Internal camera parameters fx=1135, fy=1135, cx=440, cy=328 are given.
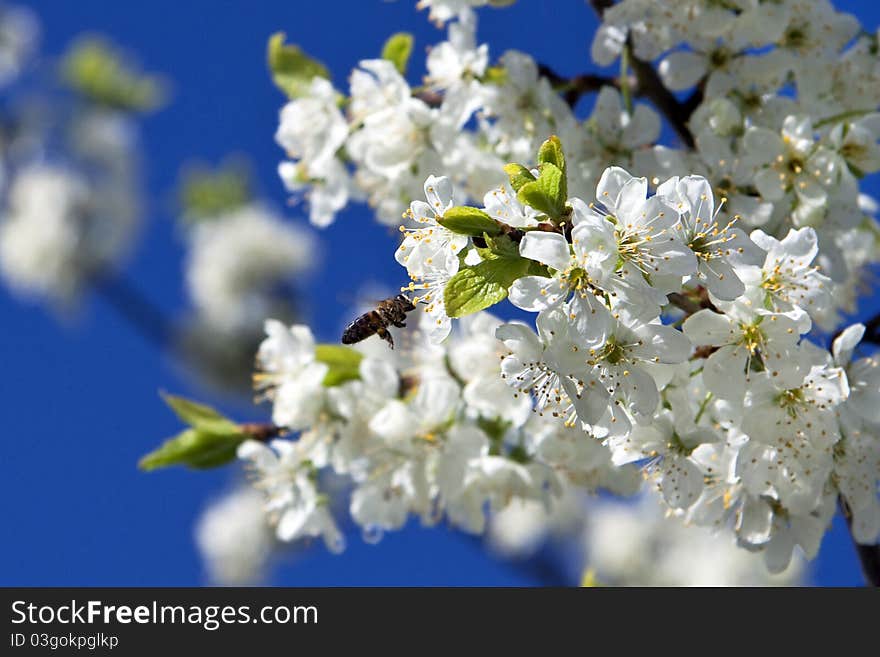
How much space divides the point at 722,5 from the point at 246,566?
8943 mm

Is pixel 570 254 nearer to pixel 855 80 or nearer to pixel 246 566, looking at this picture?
pixel 855 80

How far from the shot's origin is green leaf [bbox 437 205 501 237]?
1.70 m

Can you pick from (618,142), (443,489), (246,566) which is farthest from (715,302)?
(246,566)

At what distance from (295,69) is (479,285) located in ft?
4.79

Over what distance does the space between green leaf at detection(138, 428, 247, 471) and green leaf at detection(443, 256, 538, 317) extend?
1.23 metres

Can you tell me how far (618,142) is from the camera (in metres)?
2.63

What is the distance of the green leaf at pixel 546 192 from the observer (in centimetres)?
170

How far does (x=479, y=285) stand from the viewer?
1729 mm

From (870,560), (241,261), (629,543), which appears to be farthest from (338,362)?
(241,261)

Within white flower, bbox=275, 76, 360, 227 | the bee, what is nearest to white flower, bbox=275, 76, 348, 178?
white flower, bbox=275, 76, 360, 227

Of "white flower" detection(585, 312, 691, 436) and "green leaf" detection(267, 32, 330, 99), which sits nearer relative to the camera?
"white flower" detection(585, 312, 691, 436)

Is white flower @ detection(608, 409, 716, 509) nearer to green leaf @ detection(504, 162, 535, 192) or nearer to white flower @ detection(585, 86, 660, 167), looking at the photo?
green leaf @ detection(504, 162, 535, 192)

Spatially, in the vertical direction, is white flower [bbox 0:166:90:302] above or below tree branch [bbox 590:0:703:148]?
above

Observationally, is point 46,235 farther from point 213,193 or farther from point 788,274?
point 788,274
